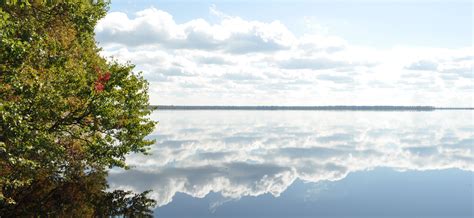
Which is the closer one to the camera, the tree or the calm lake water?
the tree

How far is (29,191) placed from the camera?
35.1 metres

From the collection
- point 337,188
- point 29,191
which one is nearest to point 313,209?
point 337,188

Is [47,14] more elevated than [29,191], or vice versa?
[47,14]

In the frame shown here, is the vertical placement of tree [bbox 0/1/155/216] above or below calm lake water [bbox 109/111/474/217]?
above

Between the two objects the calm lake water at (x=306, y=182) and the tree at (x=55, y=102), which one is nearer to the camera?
the tree at (x=55, y=102)

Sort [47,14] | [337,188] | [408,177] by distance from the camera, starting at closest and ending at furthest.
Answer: [47,14]
[337,188]
[408,177]

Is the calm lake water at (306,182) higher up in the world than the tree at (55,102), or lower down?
lower down

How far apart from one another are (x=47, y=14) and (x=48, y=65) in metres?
5.74

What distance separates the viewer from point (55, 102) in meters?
25.6

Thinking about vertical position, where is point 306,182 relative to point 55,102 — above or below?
below

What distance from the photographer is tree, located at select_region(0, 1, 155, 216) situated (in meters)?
23.5

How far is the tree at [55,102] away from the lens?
2348 centimetres

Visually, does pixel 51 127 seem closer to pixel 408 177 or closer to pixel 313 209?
pixel 313 209

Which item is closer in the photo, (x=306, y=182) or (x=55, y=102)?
(x=55, y=102)
